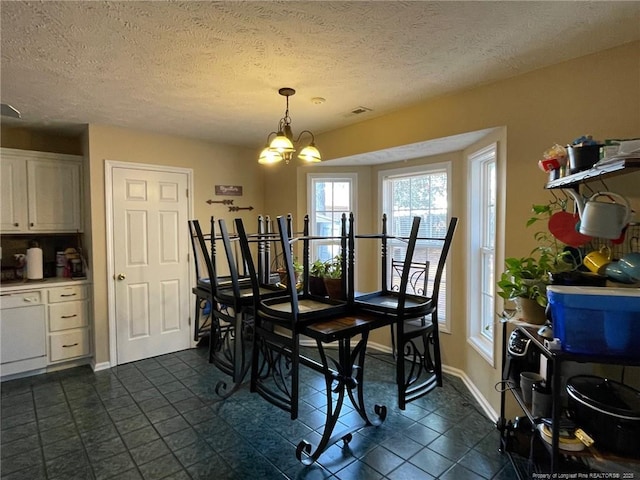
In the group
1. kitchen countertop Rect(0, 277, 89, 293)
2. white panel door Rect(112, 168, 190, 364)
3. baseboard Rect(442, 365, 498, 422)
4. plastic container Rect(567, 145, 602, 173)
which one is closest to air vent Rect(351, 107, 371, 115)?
plastic container Rect(567, 145, 602, 173)

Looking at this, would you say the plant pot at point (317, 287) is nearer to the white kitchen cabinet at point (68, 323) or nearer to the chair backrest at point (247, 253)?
the chair backrest at point (247, 253)

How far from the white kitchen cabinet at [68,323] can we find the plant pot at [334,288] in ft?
9.37

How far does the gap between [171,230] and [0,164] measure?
1.62 m

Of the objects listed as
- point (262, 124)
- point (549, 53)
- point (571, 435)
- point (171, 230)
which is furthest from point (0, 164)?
point (571, 435)

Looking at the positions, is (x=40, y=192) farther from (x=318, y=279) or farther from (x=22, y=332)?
(x=318, y=279)

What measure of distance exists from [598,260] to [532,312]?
15.7 inches

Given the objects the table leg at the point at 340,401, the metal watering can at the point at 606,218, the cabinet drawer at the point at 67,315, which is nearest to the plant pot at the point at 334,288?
the table leg at the point at 340,401

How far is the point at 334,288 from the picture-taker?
89.5 inches

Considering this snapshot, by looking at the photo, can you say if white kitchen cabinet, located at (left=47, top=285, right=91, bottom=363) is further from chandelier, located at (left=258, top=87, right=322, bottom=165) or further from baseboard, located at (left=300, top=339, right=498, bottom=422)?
chandelier, located at (left=258, top=87, right=322, bottom=165)

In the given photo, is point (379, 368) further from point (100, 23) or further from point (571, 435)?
point (100, 23)

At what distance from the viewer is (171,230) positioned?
Answer: 4051 mm

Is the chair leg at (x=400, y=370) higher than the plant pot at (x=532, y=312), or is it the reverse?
the plant pot at (x=532, y=312)

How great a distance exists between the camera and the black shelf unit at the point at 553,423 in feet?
4.83

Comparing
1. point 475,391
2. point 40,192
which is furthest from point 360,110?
point 40,192
